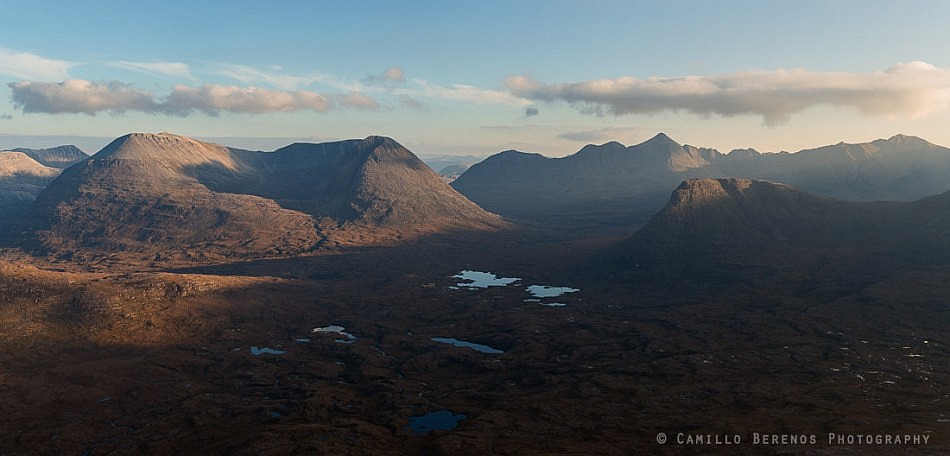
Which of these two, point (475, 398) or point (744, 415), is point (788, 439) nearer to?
point (744, 415)

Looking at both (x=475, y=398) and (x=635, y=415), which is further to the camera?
(x=475, y=398)

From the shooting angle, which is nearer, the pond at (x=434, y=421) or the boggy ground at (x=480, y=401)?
the boggy ground at (x=480, y=401)

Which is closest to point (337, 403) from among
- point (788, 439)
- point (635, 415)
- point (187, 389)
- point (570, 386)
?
point (187, 389)

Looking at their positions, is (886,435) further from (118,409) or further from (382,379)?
(118,409)

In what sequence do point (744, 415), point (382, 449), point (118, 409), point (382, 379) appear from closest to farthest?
point (382, 449), point (744, 415), point (118, 409), point (382, 379)

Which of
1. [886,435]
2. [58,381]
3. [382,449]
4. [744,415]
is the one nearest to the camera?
[886,435]

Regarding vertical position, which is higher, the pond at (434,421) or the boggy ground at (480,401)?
the boggy ground at (480,401)

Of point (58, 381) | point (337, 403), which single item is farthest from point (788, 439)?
point (58, 381)
